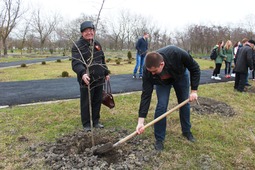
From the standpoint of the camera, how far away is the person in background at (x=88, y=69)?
12.0ft

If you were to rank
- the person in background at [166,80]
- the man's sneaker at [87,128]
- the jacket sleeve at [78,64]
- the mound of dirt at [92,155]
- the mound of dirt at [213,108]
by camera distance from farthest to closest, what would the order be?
the mound of dirt at [213,108]
the man's sneaker at [87,128]
the jacket sleeve at [78,64]
the person in background at [166,80]
the mound of dirt at [92,155]

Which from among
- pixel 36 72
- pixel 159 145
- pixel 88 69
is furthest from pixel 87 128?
pixel 36 72

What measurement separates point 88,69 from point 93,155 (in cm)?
127

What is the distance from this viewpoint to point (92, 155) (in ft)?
10.5

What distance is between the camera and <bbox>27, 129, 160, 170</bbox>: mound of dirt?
2951mm

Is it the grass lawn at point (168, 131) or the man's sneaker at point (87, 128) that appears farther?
the man's sneaker at point (87, 128)

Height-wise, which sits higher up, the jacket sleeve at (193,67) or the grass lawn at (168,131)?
the jacket sleeve at (193,67)

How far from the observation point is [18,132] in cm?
399

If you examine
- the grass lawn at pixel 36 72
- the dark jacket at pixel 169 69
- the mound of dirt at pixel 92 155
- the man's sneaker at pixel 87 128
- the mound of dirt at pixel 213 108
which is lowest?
the mound of dirt at pixel 92 155

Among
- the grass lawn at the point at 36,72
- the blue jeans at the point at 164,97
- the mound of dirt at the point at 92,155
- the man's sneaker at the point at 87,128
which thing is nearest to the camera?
the mound of dirt at the point at 92,155

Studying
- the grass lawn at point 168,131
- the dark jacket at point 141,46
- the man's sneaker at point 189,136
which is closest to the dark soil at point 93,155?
the grass lawn at point 168,131

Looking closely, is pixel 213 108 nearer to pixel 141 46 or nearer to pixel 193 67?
pixel 193 67

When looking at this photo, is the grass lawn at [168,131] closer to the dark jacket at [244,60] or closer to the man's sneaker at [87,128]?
the man's sneaker at [87,128]

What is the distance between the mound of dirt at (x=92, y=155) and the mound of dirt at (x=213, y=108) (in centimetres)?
208
